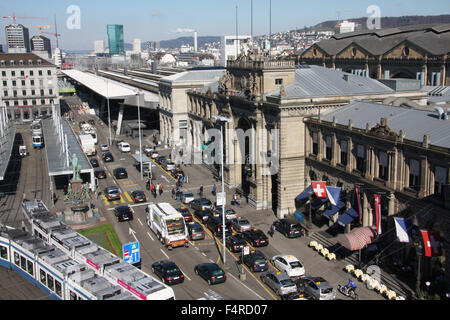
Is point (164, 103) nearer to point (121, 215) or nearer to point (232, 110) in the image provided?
point (232, 110)

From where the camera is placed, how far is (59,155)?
7162 centimetres

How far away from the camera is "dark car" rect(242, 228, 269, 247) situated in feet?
142

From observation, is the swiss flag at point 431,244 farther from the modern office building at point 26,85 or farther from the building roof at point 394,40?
the modern office building at point 26,85

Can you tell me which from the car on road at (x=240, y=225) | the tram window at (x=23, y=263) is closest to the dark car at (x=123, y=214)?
the car on road at (x=240, y=225)

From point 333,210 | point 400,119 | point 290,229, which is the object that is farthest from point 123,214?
point 400,119

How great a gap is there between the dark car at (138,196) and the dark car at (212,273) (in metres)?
23.0

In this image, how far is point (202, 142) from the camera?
8069 cm

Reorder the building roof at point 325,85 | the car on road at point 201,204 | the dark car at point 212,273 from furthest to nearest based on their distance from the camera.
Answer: the car on road at point 201,204, the building roof at point 325,85, the dark car at point 212,273

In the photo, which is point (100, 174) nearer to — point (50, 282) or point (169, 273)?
point (169, 273)

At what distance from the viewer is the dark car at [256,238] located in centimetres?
4334

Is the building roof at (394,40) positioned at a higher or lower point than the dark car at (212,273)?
higher

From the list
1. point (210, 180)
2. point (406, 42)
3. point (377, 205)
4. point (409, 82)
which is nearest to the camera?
point (377, 205)

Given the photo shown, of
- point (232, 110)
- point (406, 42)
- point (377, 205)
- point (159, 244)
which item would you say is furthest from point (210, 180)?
point (406, 42)

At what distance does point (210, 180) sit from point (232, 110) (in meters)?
12.2
